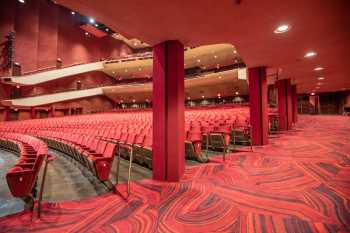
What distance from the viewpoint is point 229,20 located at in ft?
9.21

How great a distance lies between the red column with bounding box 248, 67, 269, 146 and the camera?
5.62 m

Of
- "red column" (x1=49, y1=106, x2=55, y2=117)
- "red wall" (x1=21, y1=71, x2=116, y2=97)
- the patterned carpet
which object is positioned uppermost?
"red wall" (x1=21, y1=71, x2=116, y2=97)

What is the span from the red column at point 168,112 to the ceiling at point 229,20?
30 cm

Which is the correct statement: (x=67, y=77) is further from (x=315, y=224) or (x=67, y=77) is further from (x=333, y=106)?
(x=333, y=106)

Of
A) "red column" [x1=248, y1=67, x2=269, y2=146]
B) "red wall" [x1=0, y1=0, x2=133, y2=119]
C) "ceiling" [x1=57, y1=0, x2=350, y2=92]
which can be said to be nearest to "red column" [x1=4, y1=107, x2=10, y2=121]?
"red wall" [x1=0, y1=0, x2=133, y2=119]

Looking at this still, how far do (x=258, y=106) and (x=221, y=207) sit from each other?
4.23m

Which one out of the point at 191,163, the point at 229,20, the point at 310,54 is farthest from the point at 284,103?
the point at 229,20

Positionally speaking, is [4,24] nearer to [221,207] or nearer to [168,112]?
[168,112]

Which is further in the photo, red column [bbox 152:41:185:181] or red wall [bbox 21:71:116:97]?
red wall [bbox 21:71:116:97]

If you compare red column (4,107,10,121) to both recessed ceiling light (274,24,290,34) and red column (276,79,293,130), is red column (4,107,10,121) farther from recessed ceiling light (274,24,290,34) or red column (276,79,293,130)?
recessed ceiling light (274,24,290,34)

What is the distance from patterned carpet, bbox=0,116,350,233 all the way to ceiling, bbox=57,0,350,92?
2165 millimetres

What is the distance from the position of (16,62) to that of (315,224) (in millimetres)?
19438

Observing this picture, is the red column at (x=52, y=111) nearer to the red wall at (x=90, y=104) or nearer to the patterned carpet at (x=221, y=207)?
the red wall at (x=90, y=104)

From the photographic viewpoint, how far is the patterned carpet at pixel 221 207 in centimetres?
175
